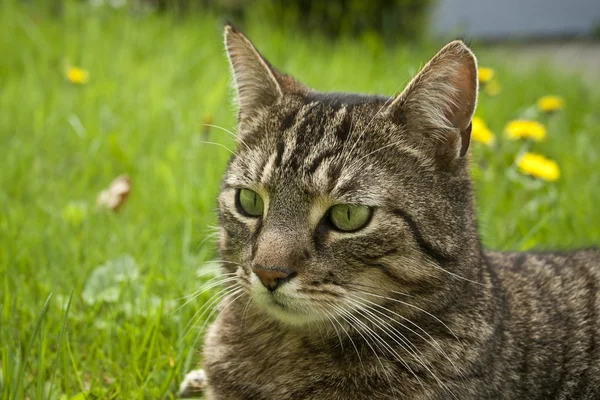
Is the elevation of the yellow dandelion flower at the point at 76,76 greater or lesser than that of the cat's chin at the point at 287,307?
greater

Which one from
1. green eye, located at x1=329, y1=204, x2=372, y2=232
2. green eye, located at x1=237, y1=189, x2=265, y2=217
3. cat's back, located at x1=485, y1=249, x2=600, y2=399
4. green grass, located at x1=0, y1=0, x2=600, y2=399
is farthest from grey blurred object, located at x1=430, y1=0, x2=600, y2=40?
green eye, located at x1=329, y1=204, x2=372, y2=232

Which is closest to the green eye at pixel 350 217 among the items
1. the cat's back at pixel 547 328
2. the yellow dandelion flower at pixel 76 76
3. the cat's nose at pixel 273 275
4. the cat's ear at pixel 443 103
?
the cat's nose at pixel 273 275

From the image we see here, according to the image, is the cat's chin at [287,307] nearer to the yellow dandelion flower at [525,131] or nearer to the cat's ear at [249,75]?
the cat's ear at [249,75]

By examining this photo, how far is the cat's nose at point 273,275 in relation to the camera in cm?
197

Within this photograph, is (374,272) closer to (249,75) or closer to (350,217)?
(350,217)

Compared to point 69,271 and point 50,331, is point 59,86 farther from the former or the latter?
point 50,331

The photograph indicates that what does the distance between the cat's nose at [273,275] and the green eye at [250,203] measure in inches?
10.8

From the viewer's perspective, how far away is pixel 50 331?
2518 millimetres

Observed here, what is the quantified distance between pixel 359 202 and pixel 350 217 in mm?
53

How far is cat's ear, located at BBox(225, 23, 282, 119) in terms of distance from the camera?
8.00 feet

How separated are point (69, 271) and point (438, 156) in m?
1.66

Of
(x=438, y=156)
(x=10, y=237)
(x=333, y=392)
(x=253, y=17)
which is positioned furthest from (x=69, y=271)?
(x=253, y=17)

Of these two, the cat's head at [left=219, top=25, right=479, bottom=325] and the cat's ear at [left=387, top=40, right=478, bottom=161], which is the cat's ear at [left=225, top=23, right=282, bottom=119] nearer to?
the cat's head at [left=219, top=25, right=479, bottom=325]

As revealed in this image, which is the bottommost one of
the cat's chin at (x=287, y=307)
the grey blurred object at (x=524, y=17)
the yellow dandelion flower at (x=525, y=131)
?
the cat's chin at (x=287, y=307)
